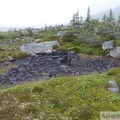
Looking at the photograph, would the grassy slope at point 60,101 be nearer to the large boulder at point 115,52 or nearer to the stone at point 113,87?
the stone at point 113,87

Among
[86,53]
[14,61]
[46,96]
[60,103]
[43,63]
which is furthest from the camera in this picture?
[86,53]

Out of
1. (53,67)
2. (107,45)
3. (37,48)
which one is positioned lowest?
(53,67)

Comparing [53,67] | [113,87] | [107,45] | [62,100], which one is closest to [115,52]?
[107,45]

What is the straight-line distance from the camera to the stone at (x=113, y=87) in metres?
10.9

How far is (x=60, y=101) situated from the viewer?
31.2ft

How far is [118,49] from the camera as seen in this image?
24.0 m

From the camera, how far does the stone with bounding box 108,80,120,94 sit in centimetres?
1087

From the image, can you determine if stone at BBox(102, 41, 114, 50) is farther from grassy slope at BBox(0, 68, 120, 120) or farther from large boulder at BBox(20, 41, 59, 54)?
grassy slope at BBox(0, 68, 120, 120)

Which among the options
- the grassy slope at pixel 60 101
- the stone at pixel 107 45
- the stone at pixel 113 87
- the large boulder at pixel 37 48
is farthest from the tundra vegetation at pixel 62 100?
the large boulder at pixel 37 48

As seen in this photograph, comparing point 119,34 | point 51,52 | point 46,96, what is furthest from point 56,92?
point 119,34

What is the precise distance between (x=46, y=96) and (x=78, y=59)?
46.2ft

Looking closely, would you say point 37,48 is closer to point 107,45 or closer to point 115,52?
point 107,45

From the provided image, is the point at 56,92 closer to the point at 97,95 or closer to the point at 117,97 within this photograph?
the point at 97,95

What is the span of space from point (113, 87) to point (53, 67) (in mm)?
10592
